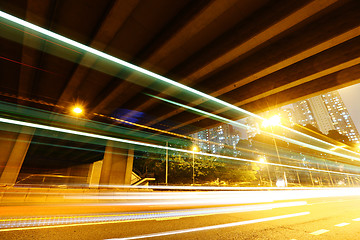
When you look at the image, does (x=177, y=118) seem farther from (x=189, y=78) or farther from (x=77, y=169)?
(x=77, y=169)

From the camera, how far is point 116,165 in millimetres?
15766

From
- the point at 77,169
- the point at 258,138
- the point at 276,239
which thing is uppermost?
the point at 258,138

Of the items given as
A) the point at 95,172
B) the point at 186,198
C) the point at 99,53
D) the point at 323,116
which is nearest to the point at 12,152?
the point at 99,53

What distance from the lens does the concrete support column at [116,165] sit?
15188 mm

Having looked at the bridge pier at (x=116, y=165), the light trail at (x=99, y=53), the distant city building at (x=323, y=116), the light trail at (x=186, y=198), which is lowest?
the light trail at (x=186, y=198)

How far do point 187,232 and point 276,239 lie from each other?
210cm

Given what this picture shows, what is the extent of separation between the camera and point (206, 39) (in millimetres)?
6355

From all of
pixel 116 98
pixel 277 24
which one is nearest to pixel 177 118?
pixel 116 98

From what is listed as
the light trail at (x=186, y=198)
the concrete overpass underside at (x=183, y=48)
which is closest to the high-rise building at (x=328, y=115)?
the light trail at (x=186, y=198)

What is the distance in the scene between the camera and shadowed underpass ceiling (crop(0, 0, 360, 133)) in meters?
5.18

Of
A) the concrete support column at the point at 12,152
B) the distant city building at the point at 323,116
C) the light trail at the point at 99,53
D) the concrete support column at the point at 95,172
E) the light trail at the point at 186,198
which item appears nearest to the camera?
the light trail at the point at 99,53

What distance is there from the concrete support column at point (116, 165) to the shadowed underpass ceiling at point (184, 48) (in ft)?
23.6

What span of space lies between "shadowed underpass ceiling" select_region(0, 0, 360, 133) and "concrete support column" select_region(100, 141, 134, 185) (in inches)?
283

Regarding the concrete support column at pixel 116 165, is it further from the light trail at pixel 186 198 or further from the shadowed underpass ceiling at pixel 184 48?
the shadowed underpass ceiling at pixel 184 48
